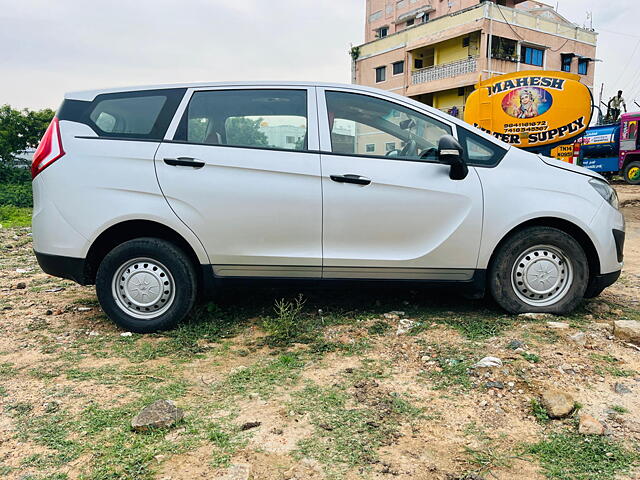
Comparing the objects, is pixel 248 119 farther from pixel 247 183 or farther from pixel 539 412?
pixel 539 412

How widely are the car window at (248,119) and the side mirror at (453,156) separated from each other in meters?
0.95

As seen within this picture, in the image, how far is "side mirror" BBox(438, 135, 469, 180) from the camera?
3.36m

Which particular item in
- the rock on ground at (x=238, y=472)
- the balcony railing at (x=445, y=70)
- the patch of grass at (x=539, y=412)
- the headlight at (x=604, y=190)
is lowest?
the rock on ground at (x=238, y=472)

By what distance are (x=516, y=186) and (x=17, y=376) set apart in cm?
344

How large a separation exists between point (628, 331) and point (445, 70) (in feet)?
88.1

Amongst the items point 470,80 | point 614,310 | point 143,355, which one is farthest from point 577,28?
point 143,355

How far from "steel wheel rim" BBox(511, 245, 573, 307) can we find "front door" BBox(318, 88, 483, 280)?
0.38m

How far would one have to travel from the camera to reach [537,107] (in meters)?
10.2

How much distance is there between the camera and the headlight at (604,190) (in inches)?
146

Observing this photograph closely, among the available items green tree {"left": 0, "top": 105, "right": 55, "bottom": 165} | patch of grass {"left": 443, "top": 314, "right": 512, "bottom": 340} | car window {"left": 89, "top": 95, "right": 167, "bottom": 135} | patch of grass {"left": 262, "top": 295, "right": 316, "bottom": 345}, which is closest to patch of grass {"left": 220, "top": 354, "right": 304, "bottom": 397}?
patch of grass {"left": 262, "top": 295, "right": 316, "bottom": 345}

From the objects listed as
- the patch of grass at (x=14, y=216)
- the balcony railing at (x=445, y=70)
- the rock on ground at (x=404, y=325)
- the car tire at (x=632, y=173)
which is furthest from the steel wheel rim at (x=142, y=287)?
the balcony railing at (x=445, y=70)

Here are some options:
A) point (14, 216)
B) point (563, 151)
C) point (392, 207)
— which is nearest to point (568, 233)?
point (392, 207)

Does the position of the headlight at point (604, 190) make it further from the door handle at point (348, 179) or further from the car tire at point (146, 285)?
the car tire at point (146, 285)

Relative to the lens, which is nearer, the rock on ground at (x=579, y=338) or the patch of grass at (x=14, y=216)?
the rock on ground at (x=579, y=338)
